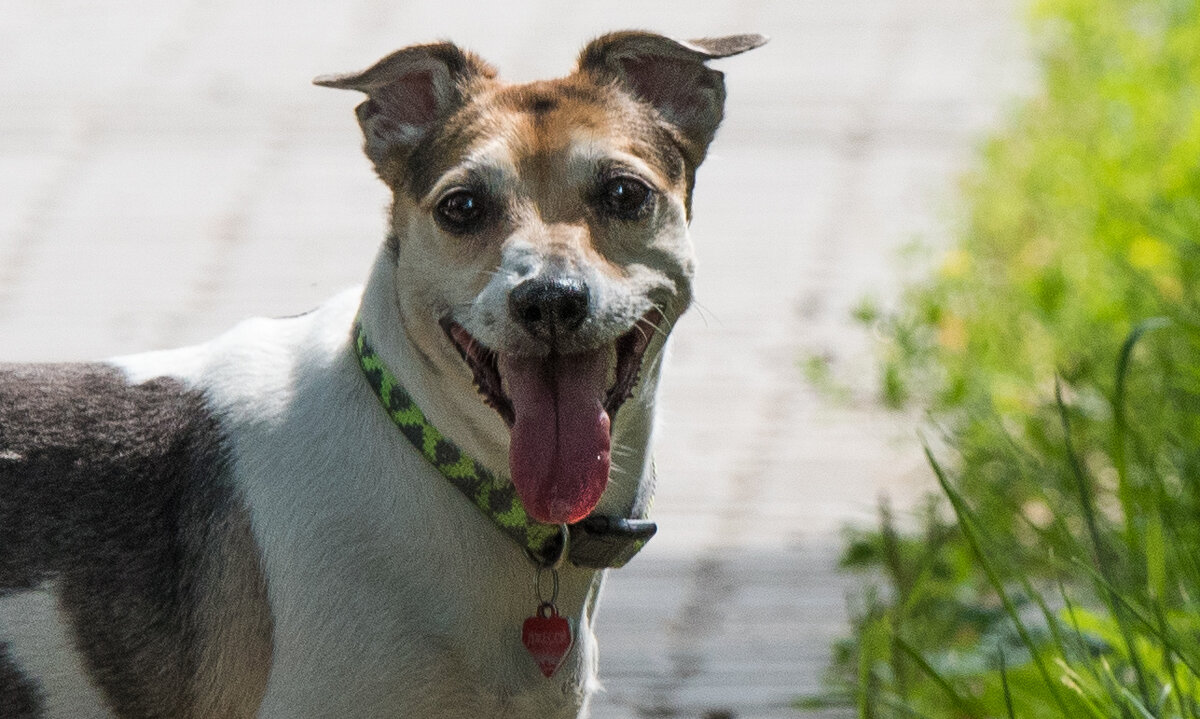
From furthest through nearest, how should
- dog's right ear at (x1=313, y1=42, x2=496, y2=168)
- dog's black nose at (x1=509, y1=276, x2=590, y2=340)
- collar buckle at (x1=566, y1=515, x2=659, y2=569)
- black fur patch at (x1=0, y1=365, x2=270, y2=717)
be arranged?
dog's right ear at (x1=313, y1=42, x2=496, y2=168)
collar buckle at (x1=566, y1=515, x2=659, y2=569)
black fur patch at (x1=0, y1=365, x2=270, y2=717)
dog's black nose at (x1=509, y1=276, x2=590, y2=340)

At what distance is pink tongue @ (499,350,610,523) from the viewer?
3.14 meters

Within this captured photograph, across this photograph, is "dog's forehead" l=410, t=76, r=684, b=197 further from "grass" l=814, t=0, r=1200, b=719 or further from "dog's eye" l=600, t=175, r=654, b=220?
"grass" l=814, t=0, r=1200, b=719

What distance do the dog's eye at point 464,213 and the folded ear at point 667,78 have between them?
1.56ft

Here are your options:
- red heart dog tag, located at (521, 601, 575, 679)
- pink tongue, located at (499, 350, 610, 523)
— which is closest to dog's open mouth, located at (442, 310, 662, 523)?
pink tongue, located at (499, 350, 610, 523)

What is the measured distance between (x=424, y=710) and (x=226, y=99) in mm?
5691

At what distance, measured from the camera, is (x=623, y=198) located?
3363mm

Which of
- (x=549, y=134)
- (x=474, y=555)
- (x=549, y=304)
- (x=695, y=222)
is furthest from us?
(x=695, y=222)

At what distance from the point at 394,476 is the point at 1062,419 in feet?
5.35

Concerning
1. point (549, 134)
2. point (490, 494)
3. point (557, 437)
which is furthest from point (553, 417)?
point (549, 134)

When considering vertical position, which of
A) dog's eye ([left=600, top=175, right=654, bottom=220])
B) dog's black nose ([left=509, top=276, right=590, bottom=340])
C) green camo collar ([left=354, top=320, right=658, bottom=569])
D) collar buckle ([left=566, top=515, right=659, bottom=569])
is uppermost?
dog's eye ([left=600, top=175, right=654, bottom=220])

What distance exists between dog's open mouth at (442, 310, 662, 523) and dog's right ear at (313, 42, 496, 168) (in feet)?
1.69

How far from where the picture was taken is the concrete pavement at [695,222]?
5.18 meters

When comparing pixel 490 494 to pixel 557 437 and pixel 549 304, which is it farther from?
pixel 549 304

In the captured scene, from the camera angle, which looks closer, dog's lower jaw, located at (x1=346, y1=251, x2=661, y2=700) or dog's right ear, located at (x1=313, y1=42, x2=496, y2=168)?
dog's lower jaw, located at (x1=346, y1=251, x2=661, y2=700)
